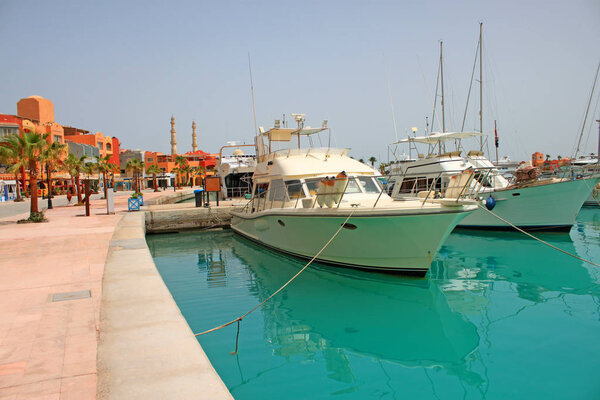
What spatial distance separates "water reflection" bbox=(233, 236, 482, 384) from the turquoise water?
25 millimetres

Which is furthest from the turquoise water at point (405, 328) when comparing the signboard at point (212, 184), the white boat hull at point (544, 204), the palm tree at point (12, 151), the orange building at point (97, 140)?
the orange building at point (97, 140)

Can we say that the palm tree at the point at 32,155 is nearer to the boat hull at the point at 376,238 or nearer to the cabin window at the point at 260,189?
the cabin window at the point at 260,189

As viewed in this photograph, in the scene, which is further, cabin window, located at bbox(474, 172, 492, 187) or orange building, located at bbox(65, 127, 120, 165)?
orange building, located at bbox(65, 127, 120, 165)

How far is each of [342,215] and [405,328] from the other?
3.26 meters

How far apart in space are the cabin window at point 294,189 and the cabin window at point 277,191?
0.58 feet

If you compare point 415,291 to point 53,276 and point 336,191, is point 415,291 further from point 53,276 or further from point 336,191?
point 53,276

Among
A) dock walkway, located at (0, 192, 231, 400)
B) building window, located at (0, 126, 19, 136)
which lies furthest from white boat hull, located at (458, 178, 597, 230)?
building window, located at (0, 126, 19, 136)

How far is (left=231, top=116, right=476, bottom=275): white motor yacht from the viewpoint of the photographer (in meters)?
8.98

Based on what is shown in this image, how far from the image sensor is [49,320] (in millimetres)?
5004

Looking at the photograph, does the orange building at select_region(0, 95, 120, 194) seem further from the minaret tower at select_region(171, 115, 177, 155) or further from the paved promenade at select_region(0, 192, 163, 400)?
the minaret tower at select_region(171, 115, 177, 155)

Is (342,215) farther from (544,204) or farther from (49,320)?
(544,204)

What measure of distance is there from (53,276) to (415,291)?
23.7 feet

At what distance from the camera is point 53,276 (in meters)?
7.23

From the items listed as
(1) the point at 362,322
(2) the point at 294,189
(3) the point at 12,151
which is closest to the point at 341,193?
(2) the point at 294,189
